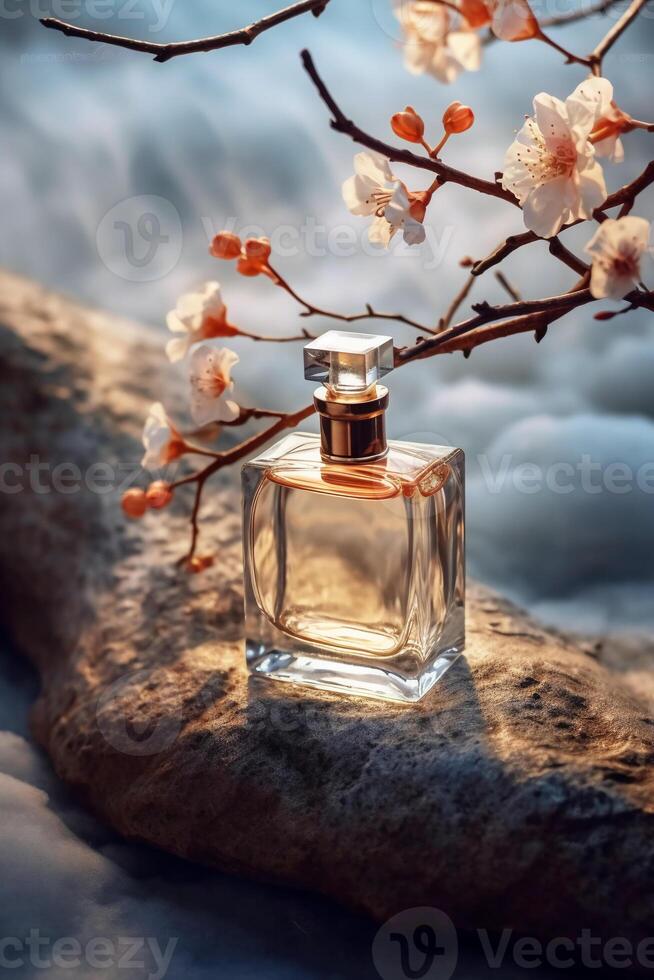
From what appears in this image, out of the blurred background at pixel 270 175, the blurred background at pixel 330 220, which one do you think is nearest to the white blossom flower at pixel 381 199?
the blurred background at pixel 330 220

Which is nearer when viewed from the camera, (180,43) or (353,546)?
(180,43)

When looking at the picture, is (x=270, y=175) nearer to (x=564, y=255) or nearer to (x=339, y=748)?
(x=564, y=255)

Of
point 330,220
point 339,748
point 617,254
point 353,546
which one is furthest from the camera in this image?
point 330,220

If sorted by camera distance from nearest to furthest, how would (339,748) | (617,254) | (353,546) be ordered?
1. (617,254)
2. (339,748)
3. (353,546)

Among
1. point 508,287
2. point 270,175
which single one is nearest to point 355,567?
point 508,287

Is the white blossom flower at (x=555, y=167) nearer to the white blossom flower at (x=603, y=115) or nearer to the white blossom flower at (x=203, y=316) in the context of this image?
the white blossom flower at (x=603, y=115)

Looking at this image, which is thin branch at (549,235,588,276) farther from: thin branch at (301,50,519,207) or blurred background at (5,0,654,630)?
blurred background at (5,0,654,630)
